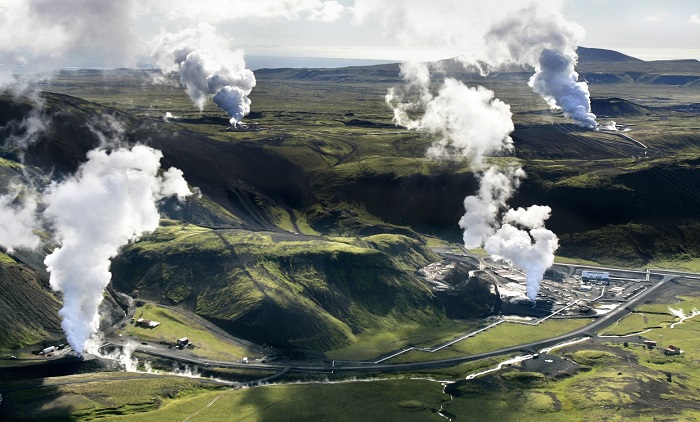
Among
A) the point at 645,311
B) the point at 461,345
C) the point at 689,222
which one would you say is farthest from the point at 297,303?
the point at 689,222

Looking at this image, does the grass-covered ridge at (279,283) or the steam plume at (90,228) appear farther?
the grass-covered ridge at (279,283)

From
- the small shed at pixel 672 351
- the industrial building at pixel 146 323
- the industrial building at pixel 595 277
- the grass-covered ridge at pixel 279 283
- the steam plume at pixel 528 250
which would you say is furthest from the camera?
the industrial building at pixel 595 277

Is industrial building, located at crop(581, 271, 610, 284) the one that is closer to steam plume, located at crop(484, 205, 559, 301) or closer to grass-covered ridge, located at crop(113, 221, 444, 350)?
steam plume, located at crop(484, 205, 559, 301)

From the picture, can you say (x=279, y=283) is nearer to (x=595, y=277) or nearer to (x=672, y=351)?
(x=672, y=351)

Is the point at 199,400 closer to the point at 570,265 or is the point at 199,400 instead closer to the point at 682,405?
the point at 682,405

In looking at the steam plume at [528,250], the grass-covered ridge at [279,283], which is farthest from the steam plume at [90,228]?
the steam plume at [528,250]

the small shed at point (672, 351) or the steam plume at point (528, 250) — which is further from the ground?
the steam plume at point (528, 250)

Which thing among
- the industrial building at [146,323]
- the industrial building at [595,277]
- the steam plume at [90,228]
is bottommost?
the industrial building at [595,277]

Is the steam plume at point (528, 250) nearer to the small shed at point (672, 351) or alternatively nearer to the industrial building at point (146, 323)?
the small shed at point (672, 351)
